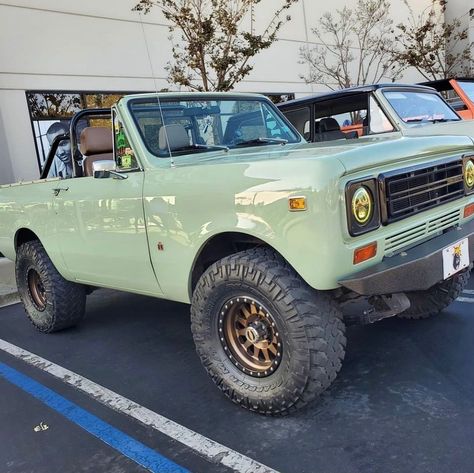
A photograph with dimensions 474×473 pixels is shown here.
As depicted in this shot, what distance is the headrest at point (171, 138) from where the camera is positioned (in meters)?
3.57

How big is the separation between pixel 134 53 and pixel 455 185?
33.3ft

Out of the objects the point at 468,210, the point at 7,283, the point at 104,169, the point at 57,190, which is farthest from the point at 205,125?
the point at 7,283

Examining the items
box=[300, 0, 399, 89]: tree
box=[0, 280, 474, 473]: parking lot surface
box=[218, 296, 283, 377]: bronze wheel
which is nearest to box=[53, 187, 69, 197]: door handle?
box=[0, 280, 474, 473]: parking lot surface

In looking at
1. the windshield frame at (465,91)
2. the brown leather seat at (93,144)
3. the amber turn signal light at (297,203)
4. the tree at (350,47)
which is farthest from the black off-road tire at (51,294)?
the tree at (350,47)

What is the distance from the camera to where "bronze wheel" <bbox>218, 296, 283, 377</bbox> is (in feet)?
9.56

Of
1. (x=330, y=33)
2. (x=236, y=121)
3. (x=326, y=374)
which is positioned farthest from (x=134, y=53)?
(x=326, y=374)

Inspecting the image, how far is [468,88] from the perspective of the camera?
7.84m

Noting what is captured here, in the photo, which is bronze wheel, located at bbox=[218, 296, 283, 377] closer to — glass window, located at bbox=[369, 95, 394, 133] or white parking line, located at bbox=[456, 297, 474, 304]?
white parking line, located at bbox=[456, 297, 474, 304]

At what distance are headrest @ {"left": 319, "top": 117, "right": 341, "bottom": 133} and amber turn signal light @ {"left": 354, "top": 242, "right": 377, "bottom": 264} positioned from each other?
4.17 m

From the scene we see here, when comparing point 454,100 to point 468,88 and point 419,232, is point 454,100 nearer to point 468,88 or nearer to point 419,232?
point 468,88

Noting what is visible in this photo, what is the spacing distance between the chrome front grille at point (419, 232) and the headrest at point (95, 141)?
2428 millimetres

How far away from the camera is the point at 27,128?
1037 centimetres

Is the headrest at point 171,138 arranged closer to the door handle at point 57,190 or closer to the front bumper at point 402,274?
the door handle at point 57,190

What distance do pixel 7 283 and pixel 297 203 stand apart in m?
5.37
